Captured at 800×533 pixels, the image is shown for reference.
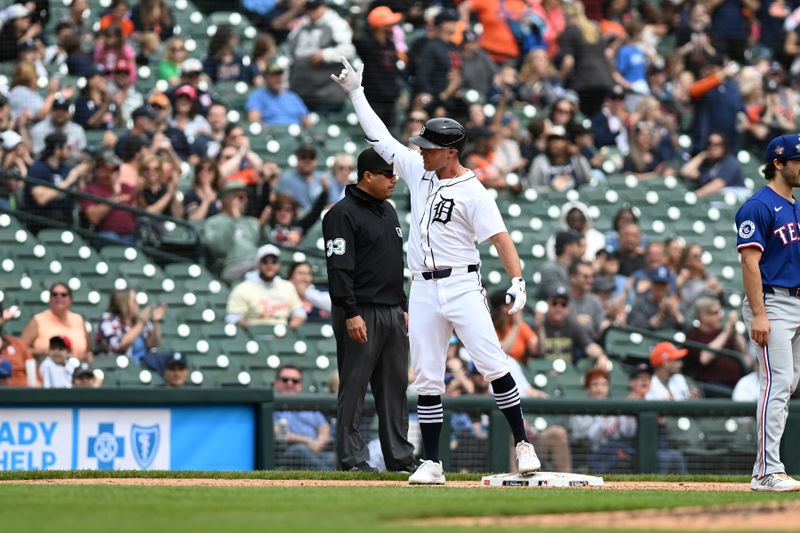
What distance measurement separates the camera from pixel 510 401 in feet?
24.4

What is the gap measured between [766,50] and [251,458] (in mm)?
9894

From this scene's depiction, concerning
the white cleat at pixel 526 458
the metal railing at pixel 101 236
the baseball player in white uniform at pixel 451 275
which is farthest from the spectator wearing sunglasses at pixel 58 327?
the white cleat at pixel 526 458

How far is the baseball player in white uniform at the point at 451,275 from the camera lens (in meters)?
7.34

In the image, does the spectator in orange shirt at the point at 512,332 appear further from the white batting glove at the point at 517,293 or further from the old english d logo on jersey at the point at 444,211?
the white batting glove at the point at 517,293

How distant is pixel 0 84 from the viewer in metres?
13.9

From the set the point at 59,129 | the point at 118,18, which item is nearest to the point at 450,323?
the point at 59,129

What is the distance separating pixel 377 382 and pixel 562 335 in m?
4.69

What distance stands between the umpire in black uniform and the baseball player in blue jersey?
1929 millimetres

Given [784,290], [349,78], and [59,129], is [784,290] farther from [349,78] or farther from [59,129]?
[59,129]

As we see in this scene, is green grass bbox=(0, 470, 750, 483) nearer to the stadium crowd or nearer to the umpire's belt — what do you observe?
the umpire's belt

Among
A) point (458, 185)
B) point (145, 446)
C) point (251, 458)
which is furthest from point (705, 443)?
point (458, 185)

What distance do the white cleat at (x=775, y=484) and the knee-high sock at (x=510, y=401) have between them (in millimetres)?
1156

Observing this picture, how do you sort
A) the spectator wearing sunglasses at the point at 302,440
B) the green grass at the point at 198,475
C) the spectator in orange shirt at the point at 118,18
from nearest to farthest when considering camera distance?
the green grass at the point at 198,475, the spectator wearing sunglasses at the point at 302,440, the spectator in orange shirt at the point at 118,18

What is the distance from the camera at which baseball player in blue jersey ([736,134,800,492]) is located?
7309 mm
